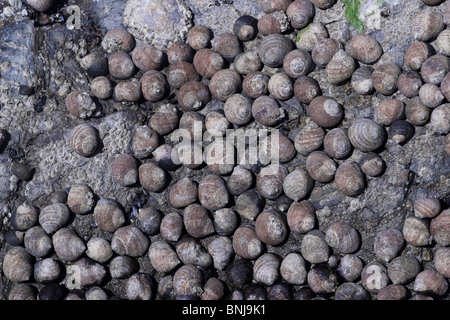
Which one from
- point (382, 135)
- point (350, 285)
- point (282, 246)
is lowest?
point (350, 285)

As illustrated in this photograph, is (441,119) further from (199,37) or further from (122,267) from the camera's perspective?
(122,267)

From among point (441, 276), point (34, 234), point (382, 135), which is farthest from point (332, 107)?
point (34, 234)

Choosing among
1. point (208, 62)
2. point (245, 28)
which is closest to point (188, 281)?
point (208, 62)

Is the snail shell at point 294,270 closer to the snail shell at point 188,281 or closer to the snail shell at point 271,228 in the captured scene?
the snail shell at point 271,228

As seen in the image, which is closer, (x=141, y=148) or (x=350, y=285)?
(x=350, y=285)

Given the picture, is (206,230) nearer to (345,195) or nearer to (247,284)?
(247,284)

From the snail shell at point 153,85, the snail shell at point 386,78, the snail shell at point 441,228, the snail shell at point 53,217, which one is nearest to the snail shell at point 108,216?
the snail shell at point 53,217

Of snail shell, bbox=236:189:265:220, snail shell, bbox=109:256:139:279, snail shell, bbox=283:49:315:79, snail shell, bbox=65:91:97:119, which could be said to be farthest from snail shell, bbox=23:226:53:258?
snail shell, bbox=283:49:315:79
